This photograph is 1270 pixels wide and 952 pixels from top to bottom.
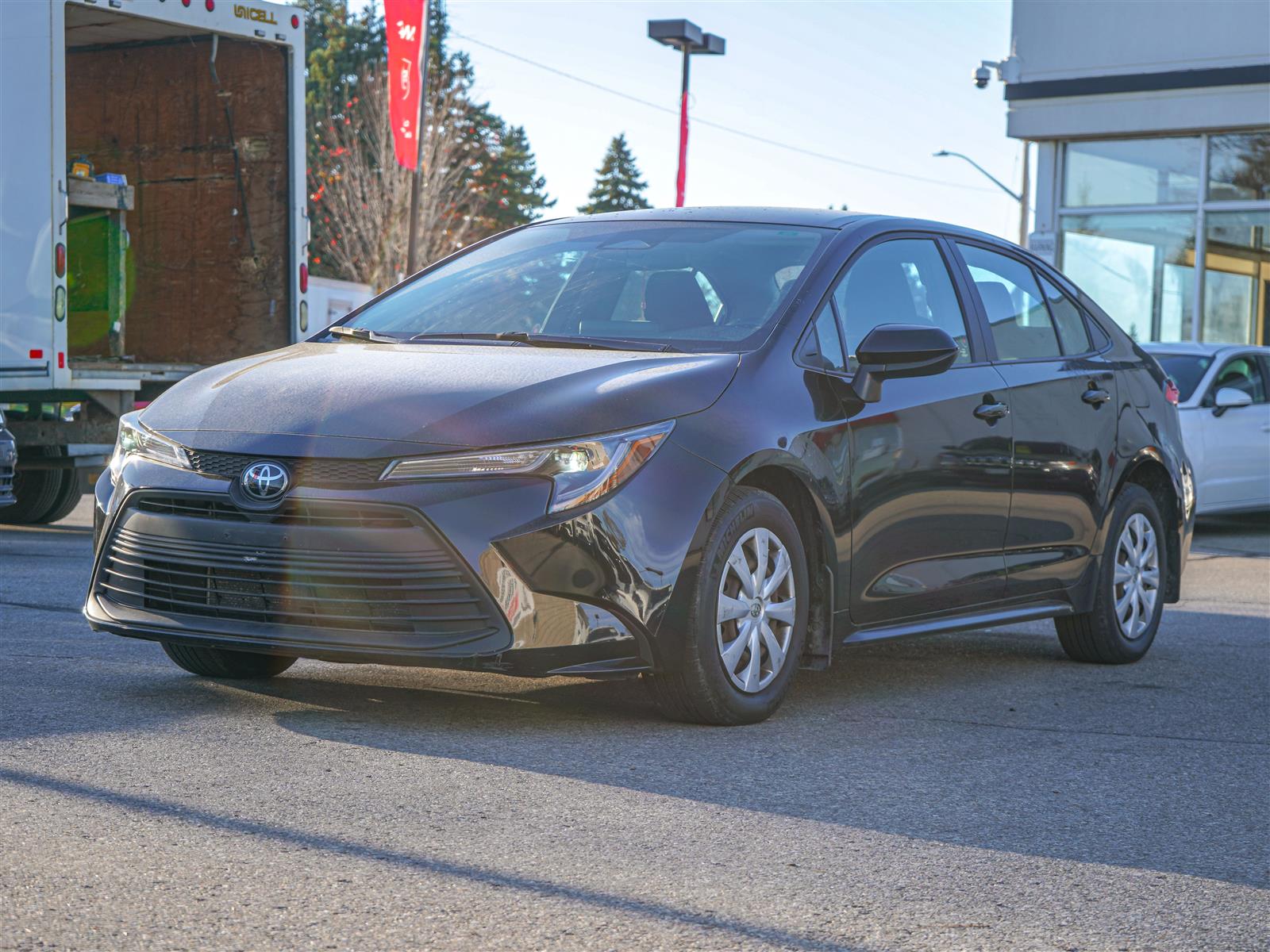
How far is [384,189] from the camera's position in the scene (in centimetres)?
5119

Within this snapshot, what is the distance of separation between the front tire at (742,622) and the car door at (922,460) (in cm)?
33

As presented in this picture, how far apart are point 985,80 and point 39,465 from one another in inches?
711

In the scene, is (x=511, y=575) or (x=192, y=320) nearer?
(x=511, y=575)

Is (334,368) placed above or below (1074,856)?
above

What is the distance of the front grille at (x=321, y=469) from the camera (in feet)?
16.3

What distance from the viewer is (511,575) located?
496 cm

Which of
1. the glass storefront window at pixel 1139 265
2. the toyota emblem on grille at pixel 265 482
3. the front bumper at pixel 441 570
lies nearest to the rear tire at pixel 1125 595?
the front bumper at pixel 441 570

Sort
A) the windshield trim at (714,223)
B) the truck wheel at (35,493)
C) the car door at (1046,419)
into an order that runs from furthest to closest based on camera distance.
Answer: the truck wheel at (35,493)
the car door at (1046,419)
the windshield trim at (714,223)

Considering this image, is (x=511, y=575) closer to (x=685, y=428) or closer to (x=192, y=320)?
(x=685, y=428)

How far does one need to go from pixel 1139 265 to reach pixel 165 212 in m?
13.9

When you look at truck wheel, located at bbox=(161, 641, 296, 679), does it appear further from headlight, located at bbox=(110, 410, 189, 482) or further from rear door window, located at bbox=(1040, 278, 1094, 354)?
rear door window, located at bbox=(1040, 278, 1094, 354)

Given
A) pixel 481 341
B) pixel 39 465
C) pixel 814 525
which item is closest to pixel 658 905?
pixel 814 525

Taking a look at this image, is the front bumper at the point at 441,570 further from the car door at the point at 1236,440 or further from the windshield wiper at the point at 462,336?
the car door at the point at 1236,440

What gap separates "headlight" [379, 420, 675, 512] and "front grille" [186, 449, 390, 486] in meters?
0.04
